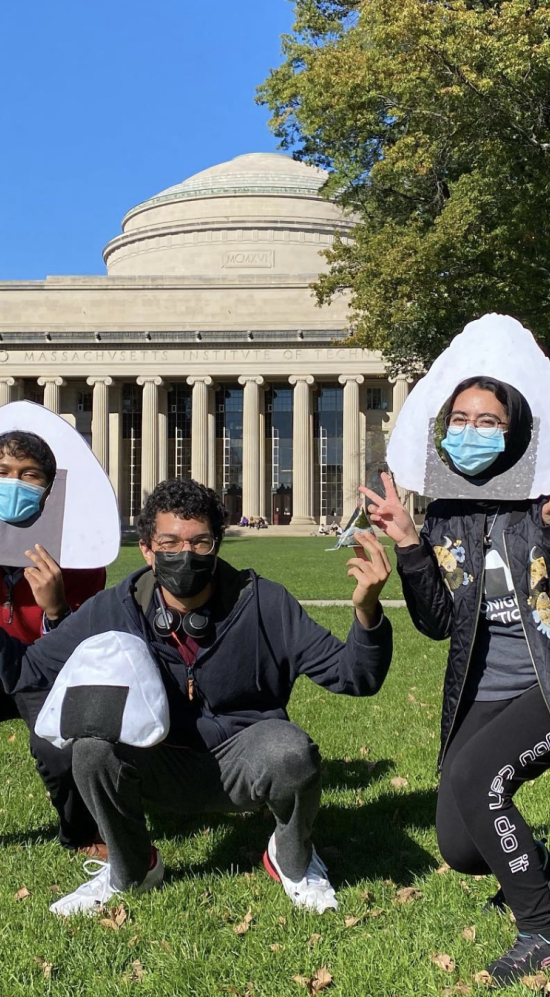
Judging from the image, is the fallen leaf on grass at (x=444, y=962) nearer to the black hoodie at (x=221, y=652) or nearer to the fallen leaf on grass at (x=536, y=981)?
the fallen leaf on grass at (x=536, y=981)

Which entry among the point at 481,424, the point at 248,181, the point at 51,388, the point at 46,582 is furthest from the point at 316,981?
the point at 248,181

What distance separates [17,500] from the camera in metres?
4.58

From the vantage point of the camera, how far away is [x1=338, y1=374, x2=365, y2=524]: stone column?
62.5 metres

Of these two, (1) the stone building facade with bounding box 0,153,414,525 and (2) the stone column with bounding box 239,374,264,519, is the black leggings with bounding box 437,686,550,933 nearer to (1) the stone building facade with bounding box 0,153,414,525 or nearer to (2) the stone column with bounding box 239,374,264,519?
(1) the stone building facade with bounding box 0,153,414,525

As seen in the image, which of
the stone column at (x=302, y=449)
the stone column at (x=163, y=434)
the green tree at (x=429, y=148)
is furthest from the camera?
the stone column at (x=163, y=434)

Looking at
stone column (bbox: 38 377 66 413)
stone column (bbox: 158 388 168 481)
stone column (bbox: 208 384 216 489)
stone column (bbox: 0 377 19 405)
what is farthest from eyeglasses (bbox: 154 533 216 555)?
stone column (bbox: 0 377 19 405)

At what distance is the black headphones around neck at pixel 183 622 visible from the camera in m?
4.16

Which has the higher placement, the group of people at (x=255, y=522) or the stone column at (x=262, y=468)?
the stone column at (x=262, y=468)

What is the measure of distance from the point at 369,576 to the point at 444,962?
1594 mm

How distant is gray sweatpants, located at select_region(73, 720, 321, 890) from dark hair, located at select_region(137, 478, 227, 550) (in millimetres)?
986

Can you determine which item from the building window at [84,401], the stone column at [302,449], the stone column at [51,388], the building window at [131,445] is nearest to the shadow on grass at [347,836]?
the stone column at [302,449]

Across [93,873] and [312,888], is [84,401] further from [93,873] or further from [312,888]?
[312,888]

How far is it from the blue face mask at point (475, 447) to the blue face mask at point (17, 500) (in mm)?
2201

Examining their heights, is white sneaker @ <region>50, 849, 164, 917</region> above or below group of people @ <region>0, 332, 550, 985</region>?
below
